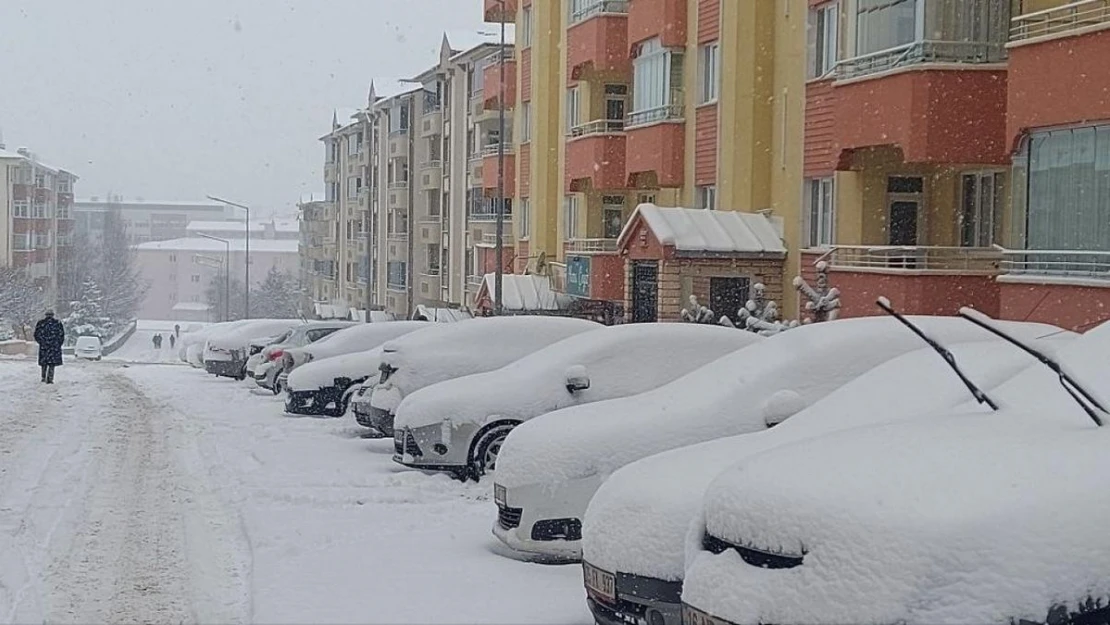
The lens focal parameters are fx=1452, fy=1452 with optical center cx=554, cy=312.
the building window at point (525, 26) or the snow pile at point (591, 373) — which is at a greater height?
the building window at point (525, 26)

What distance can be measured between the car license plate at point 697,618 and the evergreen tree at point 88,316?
83.0 metres

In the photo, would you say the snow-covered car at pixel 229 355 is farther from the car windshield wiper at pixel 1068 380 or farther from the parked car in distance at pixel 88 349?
the parked car in distance at pixel 88 349

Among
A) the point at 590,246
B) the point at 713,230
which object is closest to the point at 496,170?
the point at 590,246

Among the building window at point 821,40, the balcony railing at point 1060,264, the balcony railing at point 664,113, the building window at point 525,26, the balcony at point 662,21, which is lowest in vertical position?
the balcony railing at point 1060,264

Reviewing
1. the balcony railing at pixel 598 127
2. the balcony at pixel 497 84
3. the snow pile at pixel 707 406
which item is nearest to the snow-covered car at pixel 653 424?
the snow pile at pixel 707 406

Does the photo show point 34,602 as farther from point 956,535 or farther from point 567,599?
point 956,535

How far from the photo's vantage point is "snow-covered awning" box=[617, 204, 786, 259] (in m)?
22.8

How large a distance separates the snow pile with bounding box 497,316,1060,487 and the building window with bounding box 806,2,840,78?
12.2m

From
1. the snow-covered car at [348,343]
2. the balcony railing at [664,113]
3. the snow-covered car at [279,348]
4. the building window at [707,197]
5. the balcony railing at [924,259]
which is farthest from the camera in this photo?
the balcony railing at [664,113]

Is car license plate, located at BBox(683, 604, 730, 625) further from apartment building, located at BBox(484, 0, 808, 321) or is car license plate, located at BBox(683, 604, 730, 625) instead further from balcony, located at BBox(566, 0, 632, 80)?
balcony, located at BBox(566, 0, 632, 80)

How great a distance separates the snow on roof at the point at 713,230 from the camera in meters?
22.8

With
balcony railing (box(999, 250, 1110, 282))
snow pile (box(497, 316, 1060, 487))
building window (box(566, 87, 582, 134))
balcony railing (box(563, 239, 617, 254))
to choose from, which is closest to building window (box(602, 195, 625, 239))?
balcony railing (box(563, 239, 617, 254))

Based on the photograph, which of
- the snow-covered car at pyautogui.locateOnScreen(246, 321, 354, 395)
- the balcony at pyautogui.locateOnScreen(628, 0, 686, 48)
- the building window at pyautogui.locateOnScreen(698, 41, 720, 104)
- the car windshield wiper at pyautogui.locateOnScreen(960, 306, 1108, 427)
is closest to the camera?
the car windshield wiper at pyautogui.locateOnScreen(960, 306, 1108, 427)

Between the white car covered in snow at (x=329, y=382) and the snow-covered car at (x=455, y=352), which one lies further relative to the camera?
the white car covered in snow at (x=329, y=382)
